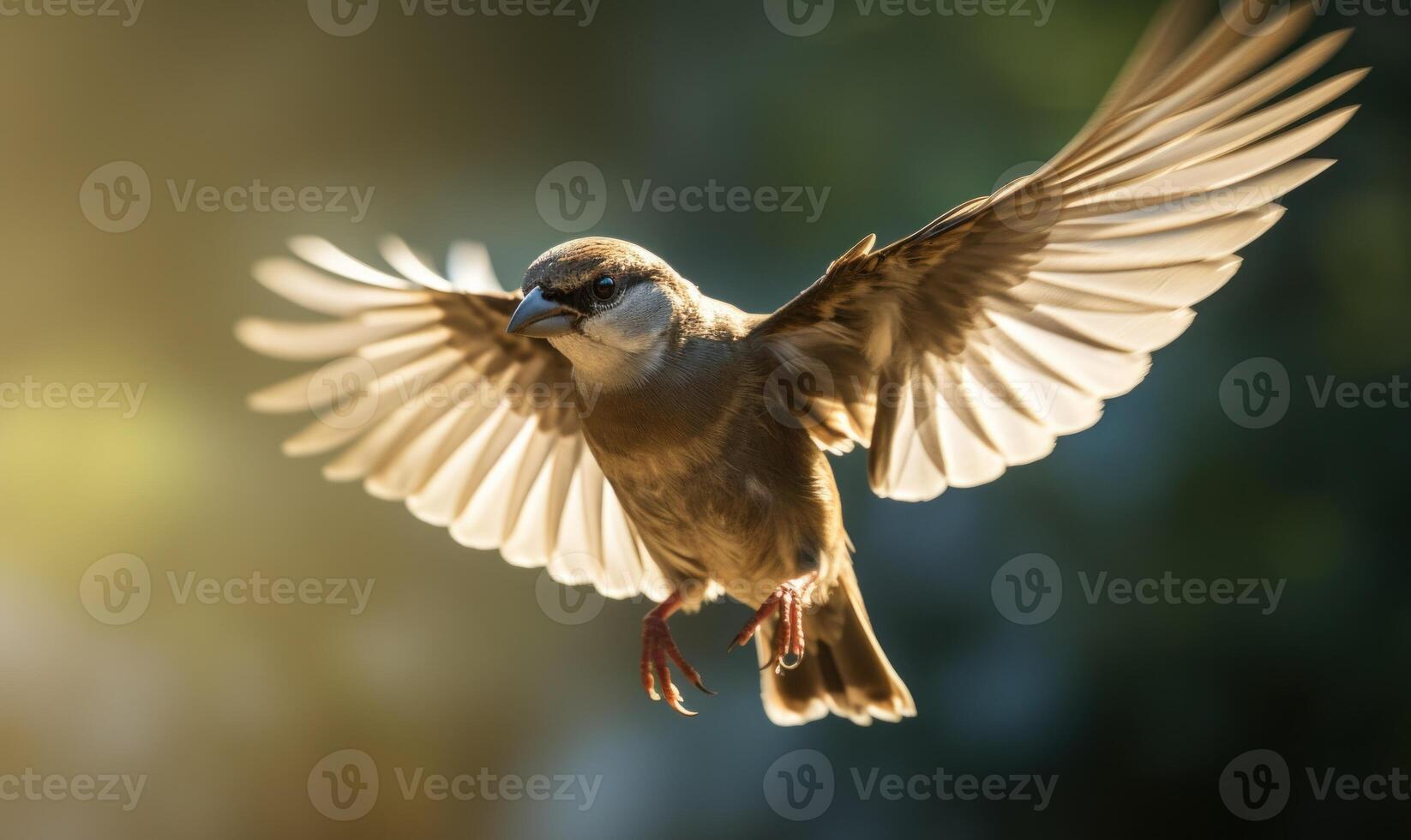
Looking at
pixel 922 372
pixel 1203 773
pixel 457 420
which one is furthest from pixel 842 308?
pixel 1203 773

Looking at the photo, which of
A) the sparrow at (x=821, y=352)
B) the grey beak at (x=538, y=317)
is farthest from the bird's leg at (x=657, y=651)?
the grey beak at (x=538, y=317)

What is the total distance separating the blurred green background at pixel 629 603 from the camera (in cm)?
300

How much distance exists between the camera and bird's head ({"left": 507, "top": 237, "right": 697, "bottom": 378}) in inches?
71.1

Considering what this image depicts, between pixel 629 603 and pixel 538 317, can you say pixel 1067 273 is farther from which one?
pixel 629 603

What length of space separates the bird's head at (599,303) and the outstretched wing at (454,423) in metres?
0.54

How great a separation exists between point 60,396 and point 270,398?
980mm

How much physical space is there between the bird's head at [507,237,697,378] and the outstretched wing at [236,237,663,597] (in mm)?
540

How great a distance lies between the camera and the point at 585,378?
1953mm

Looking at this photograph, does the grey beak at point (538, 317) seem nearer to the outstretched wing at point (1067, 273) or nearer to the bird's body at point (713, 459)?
the bird's body at point (713, 459)

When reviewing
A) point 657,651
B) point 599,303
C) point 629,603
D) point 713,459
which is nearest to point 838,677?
point 657,651

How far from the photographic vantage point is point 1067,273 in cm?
183

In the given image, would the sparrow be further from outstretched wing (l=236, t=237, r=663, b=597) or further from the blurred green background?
the blurred green background

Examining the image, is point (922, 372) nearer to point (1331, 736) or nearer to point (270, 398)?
point (270, 398)

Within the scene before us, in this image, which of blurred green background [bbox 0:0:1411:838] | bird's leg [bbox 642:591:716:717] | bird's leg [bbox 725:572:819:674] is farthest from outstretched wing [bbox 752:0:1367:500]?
blurred green background [bbox 0:0:1411:838]
